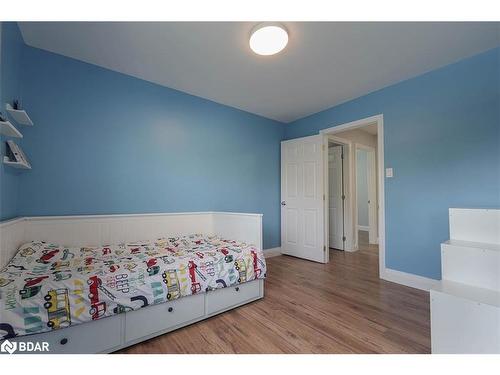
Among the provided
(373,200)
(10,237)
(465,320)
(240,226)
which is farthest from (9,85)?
(373,200)

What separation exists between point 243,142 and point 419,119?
2.25 m

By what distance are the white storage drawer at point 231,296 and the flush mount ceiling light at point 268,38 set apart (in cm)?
210

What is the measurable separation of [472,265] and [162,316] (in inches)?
83.2

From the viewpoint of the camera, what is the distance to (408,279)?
7.78ft

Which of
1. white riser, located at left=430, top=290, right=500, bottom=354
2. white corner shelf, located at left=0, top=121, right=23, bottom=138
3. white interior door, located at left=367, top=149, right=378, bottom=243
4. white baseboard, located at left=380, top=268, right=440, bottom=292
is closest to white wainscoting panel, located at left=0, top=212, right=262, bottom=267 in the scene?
white corner shelf, located at left=0, top=121, right=23, bottom=138

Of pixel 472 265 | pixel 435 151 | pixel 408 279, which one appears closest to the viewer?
pixel 472 265

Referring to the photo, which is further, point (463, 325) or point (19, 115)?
point (19, 115)

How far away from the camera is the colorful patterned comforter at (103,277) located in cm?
110

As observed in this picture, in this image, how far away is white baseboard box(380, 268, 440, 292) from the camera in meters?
2.24

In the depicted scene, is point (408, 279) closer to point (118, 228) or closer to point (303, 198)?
point (303, 198)

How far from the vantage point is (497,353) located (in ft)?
3.39

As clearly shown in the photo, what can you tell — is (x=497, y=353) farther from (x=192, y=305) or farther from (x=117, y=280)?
(x=117, y=280)

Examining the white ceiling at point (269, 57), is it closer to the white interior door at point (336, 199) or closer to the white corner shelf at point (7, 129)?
the white corner shelf at point (7, 129)
